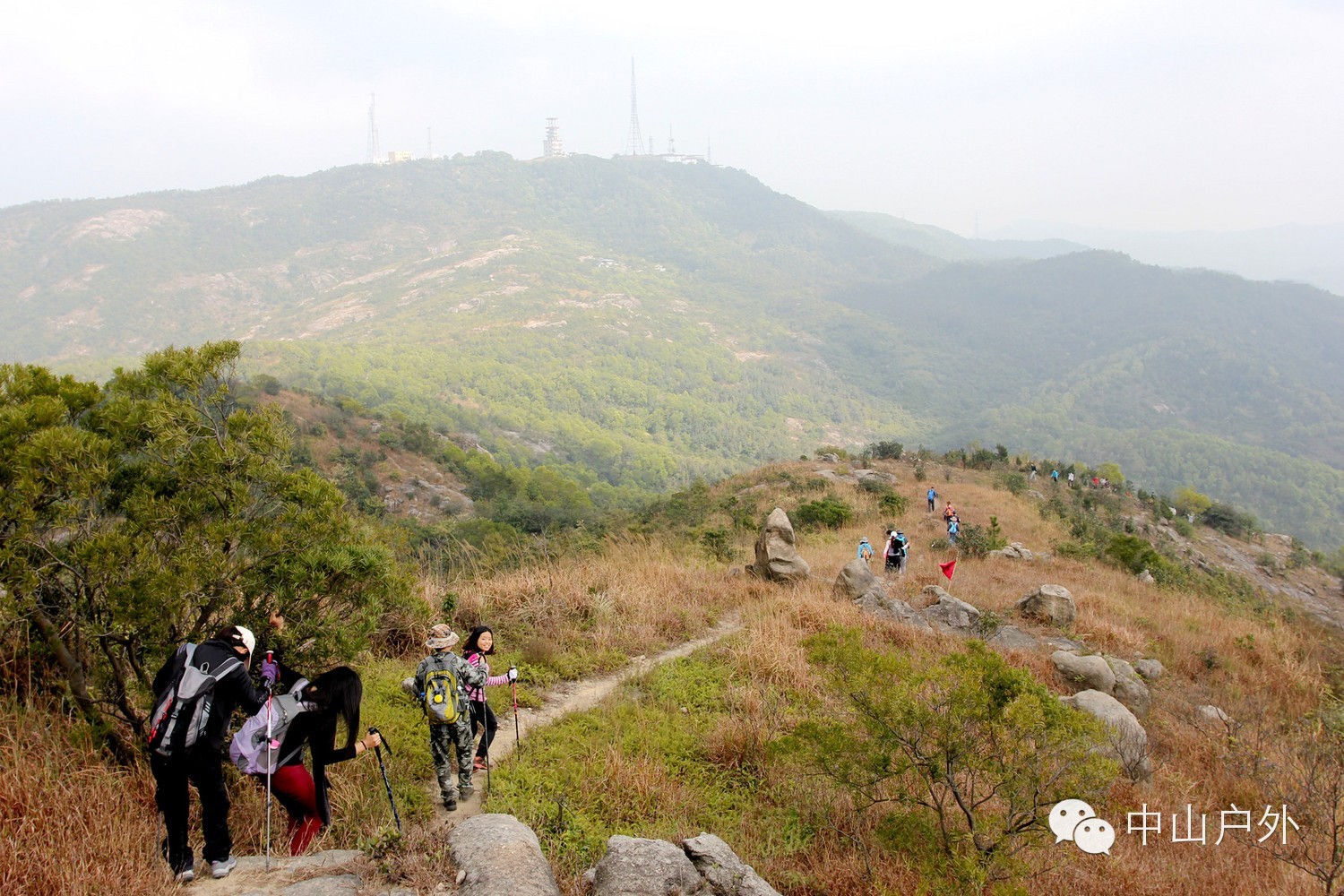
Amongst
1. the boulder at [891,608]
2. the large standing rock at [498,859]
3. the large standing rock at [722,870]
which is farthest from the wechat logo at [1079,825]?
the boulder at [891,608]

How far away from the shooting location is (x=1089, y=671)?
793cm

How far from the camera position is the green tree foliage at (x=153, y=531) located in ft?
11.3

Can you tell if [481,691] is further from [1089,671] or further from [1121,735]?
[1089,671]

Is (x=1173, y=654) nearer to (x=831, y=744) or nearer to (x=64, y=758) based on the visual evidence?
(x=831, y=744)

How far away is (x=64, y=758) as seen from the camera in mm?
3760

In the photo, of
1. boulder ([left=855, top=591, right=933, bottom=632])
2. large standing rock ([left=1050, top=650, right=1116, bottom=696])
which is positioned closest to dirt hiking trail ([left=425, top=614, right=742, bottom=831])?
boulder ([left=855, top=591, right=933, bottom=632])

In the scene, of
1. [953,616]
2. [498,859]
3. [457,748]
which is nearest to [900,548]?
[953,616]

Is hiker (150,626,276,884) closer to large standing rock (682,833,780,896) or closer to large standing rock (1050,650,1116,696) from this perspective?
large standing rock (682,833,780,896)

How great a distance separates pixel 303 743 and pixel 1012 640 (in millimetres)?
9047

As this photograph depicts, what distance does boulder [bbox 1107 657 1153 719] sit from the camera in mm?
7719

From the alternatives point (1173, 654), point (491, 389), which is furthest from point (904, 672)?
point (491, 389)

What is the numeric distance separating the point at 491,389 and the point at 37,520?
109255mm

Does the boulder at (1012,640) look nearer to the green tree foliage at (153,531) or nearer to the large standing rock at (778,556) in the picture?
the large standing rock at (778,556)

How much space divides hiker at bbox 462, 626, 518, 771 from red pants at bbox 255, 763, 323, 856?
1.17m
